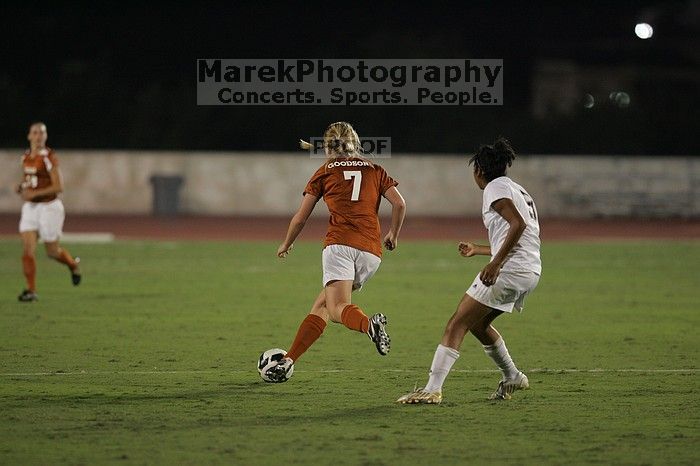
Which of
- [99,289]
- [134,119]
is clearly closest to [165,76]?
[134,119]

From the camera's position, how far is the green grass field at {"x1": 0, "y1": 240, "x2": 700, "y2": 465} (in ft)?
23.1

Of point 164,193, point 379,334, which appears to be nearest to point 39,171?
point 379,334

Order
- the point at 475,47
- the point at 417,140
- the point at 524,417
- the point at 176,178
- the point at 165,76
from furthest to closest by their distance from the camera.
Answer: the point at 475,47
the point at 165,76
the point at 417,140
the point at 176,178
the point at 524,417

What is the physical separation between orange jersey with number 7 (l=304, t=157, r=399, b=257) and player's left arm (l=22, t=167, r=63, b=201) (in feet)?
22.5

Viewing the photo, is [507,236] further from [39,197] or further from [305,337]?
[39,197]

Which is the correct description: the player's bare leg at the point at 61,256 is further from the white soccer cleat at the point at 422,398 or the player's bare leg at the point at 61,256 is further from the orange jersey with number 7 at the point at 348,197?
the white soccer cleat at the point at 422,398

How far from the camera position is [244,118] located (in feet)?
126

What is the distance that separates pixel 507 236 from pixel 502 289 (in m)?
0.39

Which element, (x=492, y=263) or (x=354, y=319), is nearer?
(x=492, y=263)

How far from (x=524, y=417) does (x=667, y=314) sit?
23.1 ft

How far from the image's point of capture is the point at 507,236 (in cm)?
812

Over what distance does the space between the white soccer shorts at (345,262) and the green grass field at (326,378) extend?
858 millimetres

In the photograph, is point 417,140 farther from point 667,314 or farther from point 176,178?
point 667,314

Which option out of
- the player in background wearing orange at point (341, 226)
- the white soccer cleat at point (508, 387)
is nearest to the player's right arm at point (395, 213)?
the player in background wearing orange at point (341, 226)
